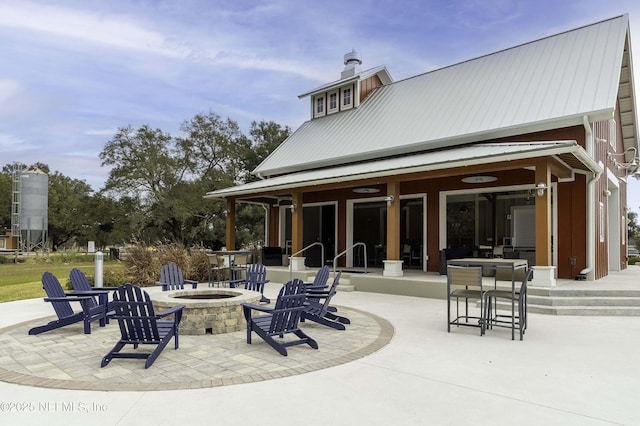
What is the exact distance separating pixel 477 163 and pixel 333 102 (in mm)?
9709

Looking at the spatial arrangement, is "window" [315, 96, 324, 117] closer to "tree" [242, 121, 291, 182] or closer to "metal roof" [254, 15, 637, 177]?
"metal roof" [254, 15, 637, 177]

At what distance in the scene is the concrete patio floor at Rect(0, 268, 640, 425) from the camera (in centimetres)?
315

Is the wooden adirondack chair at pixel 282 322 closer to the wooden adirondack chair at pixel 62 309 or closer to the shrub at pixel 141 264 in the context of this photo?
the wooden adirondack chair at pixel 62 309

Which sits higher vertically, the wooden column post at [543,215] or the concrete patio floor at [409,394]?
the wooden column post at [543,215]

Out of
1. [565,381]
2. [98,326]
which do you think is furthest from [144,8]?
[565,381]

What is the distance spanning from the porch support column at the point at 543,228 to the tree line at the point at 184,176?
18216 millimetres

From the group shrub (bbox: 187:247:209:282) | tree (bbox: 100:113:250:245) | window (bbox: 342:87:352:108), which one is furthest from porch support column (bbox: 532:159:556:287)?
tree (bbox: 100:113:250:245)

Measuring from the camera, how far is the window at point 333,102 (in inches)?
693

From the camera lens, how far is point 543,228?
8477mm

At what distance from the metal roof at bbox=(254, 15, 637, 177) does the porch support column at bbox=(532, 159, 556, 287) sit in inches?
94.9

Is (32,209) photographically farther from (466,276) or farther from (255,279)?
(466,276)

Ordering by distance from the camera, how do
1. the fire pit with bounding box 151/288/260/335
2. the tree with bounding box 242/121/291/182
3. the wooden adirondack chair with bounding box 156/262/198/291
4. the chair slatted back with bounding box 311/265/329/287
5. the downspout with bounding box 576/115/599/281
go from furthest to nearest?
the tree with bounding box 242/121/291/182 < the downspout with bounding box 576/115/599/281 < the wooden adirondack chair with bounding box 156/262/198/291 < the chair slatted back with bounding box 311/265/329/287 < the fire pit with bounding box 151/288/260/335

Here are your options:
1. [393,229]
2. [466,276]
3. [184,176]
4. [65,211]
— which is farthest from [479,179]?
[65,211]

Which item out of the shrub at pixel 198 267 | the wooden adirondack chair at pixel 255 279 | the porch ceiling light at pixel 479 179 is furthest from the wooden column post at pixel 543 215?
the shrub at pixel 198 267
